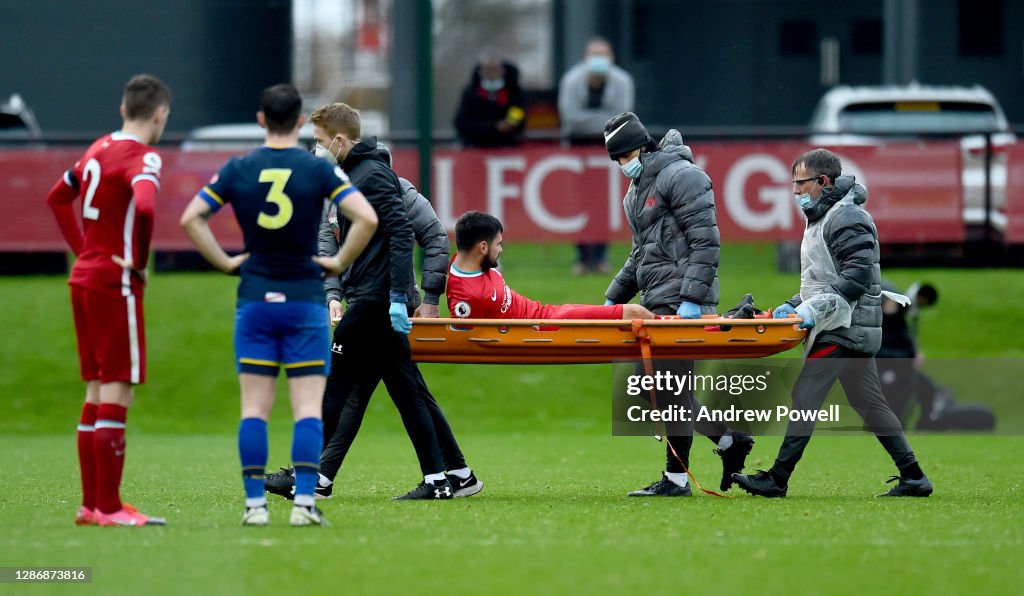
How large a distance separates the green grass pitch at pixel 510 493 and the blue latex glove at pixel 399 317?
920mm

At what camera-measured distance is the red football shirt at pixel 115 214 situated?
752cm

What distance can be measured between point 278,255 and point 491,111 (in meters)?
10.7

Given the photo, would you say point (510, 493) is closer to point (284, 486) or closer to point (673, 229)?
point (284, 486)

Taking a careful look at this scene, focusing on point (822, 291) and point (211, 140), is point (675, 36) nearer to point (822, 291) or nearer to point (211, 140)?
point (211, 140)

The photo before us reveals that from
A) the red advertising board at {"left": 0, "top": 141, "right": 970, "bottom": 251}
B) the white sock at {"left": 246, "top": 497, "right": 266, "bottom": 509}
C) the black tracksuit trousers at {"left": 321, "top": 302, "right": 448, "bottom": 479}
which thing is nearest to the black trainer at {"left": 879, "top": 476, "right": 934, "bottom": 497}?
the black tracksuit trousers at {"left": 321, "top": 302, "right": 448, "bottom": 479}

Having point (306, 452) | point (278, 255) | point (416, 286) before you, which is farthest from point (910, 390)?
point (278, 255)

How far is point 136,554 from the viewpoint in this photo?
6770 mm

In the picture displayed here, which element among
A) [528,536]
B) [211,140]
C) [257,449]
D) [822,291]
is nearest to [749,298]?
[822,291]

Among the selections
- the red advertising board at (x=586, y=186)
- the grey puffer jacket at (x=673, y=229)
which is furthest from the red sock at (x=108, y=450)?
the red advertising board at (x=586, y=186)

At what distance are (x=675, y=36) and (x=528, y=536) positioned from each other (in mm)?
22260

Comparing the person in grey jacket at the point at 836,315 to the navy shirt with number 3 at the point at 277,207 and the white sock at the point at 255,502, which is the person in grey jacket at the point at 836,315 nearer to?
the white sock at the point at 255,502

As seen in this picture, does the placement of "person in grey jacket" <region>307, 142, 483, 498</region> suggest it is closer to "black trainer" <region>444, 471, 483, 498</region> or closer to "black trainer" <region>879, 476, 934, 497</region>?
"black trainer" <region>444, 471, 483, 498</region>

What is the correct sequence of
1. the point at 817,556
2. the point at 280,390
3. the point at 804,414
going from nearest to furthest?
the point at 817,556 → the point at 804,414 → the point at 280,390

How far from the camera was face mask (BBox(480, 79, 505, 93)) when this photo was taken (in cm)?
1828
